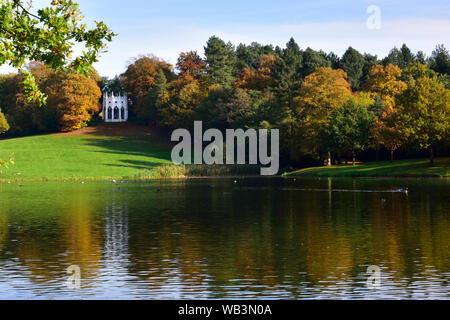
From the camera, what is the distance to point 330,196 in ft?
200

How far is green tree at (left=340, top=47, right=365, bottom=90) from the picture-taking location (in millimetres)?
150125

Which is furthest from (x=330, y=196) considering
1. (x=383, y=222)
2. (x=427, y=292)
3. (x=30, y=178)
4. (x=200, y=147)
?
(x=200, y=147)

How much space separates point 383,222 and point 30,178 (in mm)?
70070

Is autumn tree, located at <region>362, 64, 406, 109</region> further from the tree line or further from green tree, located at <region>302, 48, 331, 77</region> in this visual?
green tree, located at <region>302, 48, 331, 77</region>

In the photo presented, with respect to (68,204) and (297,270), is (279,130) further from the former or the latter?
(297,270)

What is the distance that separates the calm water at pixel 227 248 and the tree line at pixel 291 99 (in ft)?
158

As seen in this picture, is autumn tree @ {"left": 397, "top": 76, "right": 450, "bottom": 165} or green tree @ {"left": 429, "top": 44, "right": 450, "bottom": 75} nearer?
autumn tree @ {"left": 397, "top": 76, "right": 450, "bottom": 165}

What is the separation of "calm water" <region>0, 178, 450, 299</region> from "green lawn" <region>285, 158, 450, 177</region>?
39.2 meters

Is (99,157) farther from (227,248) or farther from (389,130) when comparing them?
(227,248)

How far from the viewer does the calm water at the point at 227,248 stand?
68.0 ft

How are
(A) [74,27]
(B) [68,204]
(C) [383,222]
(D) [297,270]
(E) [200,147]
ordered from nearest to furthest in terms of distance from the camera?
1. (A) [74,27]
2. (D) [297,270]
3. (C) [383,222]
4. (B) [68,204]
5. (E) [200,147]

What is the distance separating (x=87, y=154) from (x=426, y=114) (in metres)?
62.9

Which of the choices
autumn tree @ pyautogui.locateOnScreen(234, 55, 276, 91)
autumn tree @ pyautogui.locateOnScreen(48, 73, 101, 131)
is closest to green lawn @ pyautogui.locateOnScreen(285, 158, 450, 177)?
autumn tree @ pyautogui.locateOnScreen(234, 55, 276, 91)

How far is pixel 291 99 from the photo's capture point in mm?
127062
